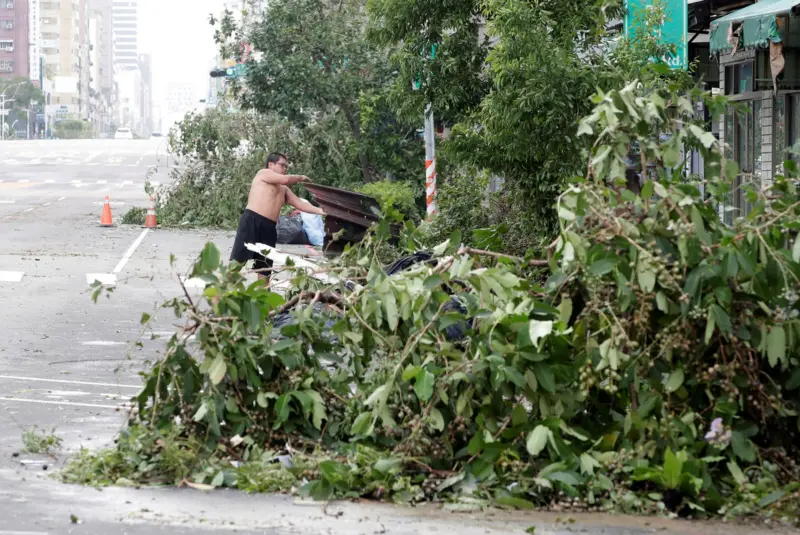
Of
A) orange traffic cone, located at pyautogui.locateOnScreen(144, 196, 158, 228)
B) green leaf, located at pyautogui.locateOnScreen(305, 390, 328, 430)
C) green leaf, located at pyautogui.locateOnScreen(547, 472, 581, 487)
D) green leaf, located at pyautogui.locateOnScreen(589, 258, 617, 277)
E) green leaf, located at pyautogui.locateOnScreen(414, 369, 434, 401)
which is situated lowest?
green leaf, located at pyautogui.locateOnScreen(547, 472, 581, 487)

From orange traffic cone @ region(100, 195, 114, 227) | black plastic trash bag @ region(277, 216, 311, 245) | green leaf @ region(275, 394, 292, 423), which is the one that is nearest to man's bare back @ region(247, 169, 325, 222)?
green leaf @ region(275, 394, 292, 423)

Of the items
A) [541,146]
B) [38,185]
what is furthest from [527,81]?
[38,185]

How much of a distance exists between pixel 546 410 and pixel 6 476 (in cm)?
279

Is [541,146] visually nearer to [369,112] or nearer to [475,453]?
[475,453]

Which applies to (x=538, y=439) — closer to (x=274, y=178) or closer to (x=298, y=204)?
(x=274, y=178)

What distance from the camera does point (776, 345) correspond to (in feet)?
21.1

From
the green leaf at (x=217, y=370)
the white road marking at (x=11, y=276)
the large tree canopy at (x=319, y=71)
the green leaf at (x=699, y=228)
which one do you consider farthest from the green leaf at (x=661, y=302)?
the large tree canopy at (x=319, y=71)

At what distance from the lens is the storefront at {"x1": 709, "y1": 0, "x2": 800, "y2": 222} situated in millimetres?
13750

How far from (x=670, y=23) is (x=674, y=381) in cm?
1013

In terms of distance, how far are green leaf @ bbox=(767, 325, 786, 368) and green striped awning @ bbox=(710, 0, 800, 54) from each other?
740 centimetres

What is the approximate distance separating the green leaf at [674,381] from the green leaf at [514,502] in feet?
3.02

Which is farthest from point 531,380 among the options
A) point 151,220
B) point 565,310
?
point 151,220

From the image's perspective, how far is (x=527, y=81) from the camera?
12977 millimetres

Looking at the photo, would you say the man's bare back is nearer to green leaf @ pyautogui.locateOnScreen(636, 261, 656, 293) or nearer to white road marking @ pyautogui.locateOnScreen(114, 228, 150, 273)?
white road marking @ pyautogui.locateOnScreen(114, 228, 150, 273)
